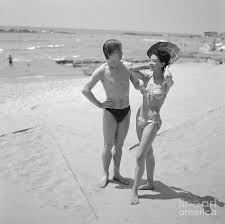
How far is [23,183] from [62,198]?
732mm

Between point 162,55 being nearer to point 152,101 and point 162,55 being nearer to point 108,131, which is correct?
point 152,101

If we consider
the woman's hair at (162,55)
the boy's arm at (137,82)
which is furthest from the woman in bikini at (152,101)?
the boy's arm at (137,82)

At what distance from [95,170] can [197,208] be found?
160 cm

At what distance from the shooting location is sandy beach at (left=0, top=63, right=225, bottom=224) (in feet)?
11.8

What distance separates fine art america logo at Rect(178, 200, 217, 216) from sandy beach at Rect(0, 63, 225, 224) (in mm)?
10

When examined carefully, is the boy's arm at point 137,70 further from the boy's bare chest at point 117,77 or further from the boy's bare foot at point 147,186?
the boy's bare foot at point 147,186

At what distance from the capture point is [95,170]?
15.5ft

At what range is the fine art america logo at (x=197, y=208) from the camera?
3.54 m

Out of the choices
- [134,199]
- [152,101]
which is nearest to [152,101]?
[152,101]

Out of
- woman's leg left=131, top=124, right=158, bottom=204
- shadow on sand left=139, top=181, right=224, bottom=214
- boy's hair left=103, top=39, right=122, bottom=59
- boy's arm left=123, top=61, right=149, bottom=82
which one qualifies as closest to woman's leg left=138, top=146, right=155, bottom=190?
shadow on sand left=139, top=181, right=224, bottom=214

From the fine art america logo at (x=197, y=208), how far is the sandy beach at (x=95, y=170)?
1 cm

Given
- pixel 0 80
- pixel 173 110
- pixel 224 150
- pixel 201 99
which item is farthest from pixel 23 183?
pixel 0 80

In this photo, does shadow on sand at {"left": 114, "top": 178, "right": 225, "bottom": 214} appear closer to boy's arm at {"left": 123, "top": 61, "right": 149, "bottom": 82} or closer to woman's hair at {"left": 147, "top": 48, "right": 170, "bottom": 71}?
boy's arm at {"left": 123, "top": 61, "right": 149, "bottom": 82}

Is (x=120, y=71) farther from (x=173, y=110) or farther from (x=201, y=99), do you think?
(x=201, y=99)
